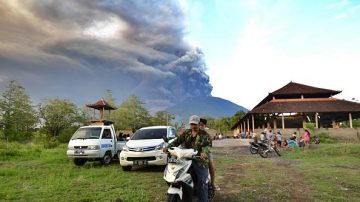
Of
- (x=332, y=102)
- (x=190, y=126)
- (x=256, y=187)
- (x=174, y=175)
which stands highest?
(x=332, y=102)

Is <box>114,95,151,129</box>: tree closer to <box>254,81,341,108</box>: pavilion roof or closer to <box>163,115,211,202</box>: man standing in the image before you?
<box>254,81,341,108</box>: pavilion roof

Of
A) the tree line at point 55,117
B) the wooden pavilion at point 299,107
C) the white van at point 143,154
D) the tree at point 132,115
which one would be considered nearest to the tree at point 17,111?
the tree line at point 55,117

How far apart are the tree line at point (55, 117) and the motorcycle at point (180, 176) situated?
127 ft

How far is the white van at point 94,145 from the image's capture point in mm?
14281

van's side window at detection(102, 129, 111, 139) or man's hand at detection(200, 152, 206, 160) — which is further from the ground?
van's side window at detection(102, 129, 111, 139)

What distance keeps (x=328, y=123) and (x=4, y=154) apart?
47976mm

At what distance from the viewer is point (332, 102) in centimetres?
4472

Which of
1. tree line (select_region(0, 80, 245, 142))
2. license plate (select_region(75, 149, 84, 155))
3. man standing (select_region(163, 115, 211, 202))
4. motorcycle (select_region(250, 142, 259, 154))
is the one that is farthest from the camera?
tree line (select_region(0, 80, 245, 142))

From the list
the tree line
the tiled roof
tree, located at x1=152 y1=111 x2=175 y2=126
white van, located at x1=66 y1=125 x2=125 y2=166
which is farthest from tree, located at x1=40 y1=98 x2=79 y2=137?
white van, located at x1=66 y1=125 x2=125 y2=166

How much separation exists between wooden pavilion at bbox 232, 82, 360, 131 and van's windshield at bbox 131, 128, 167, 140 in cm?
2958

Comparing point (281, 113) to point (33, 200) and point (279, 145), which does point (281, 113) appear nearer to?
point (279, 145)

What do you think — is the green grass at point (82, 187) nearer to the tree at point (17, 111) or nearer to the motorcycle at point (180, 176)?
the motorcycle at point (180, 176)

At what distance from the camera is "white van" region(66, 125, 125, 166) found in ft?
46.9

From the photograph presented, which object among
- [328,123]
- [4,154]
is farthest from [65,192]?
[328,123]
